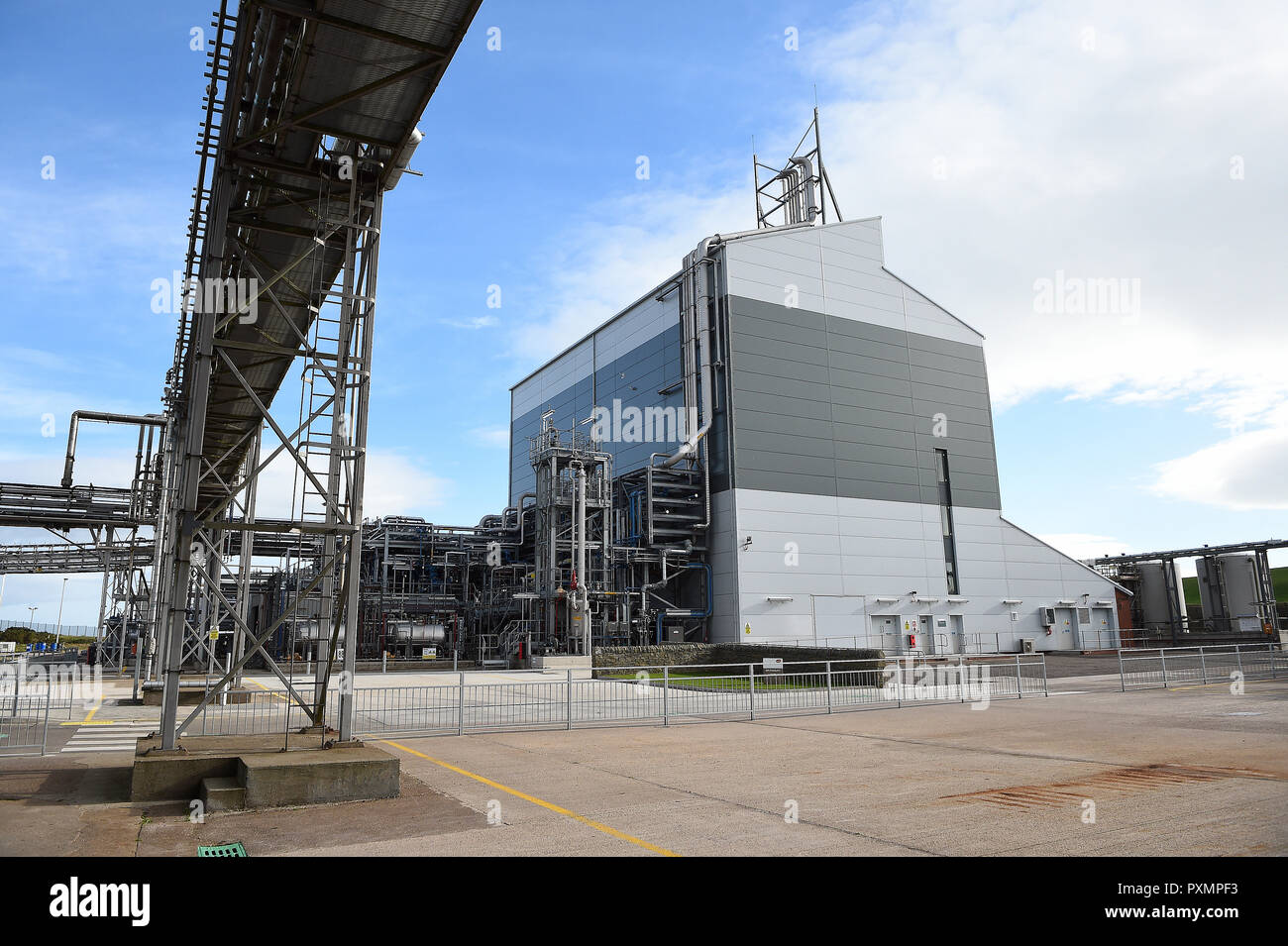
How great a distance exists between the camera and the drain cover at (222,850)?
6402 millimetres

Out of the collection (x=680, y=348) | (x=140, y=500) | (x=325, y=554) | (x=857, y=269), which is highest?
(x=857, y=269)

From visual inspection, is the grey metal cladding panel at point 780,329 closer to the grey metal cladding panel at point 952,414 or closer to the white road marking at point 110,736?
the grey metal cladding panel at point 952,414

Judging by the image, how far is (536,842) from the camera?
6.66 m

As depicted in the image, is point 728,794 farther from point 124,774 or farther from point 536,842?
point 124,774

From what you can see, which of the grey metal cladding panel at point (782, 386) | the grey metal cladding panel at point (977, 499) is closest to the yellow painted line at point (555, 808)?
the grey metal cladding panel at point (782, 386)

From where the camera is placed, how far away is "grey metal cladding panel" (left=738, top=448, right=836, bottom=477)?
125 feet

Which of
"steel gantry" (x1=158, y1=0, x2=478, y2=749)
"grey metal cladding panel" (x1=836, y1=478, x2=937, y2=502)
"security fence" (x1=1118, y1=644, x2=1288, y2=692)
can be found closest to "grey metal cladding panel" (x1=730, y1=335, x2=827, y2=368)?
"grey metal cladding panel" (x1=836, y1=478, x2=937, y2=502)

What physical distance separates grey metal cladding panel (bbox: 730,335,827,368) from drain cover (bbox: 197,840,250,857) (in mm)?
34197

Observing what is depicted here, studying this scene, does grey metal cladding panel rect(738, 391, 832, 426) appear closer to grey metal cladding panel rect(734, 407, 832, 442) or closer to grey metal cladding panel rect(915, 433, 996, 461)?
grey metal cladding panel rect(734, 407, 832, 442)

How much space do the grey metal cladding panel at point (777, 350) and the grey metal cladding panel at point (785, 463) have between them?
4.88 meters
